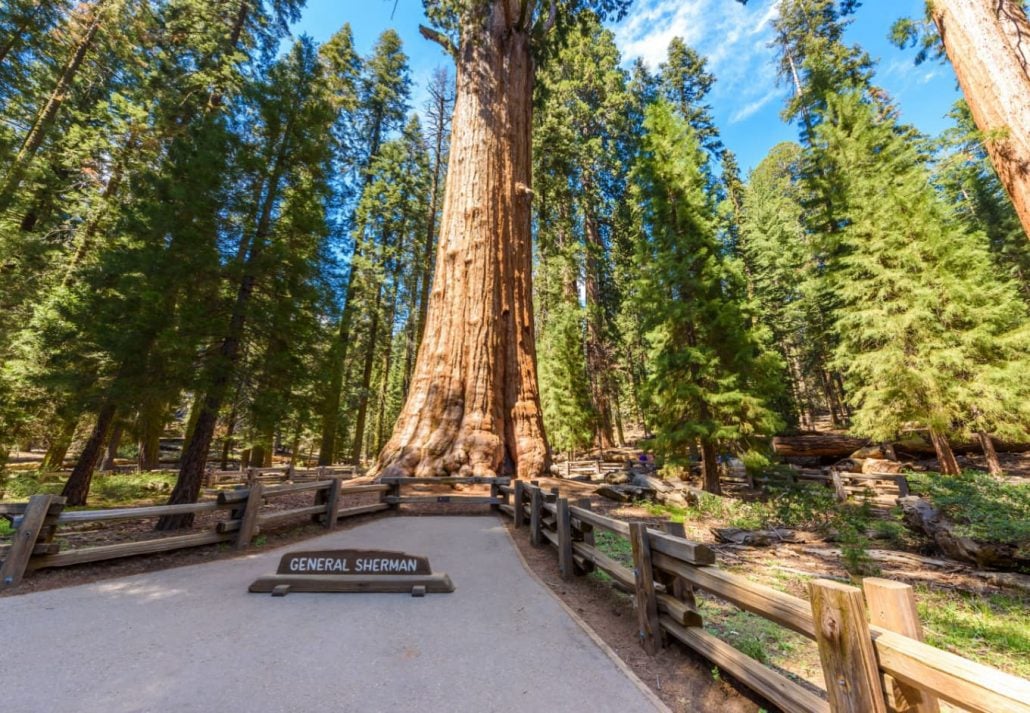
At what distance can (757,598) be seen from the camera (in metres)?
2.32

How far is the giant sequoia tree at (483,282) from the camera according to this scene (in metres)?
10.1

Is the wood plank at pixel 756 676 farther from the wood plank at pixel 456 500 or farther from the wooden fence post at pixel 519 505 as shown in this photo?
the wood plank at pixel 456 500

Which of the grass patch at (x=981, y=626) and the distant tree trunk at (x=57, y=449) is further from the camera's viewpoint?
the distant tree trunk at (x=57, y=449)

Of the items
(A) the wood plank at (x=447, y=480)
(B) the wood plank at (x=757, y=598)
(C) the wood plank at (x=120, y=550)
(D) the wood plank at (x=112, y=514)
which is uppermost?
(A) the wood plank at (x=447, y=480)

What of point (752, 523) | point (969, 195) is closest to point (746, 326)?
point (752, 523)

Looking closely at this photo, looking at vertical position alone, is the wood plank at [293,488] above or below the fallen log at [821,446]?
Result: below

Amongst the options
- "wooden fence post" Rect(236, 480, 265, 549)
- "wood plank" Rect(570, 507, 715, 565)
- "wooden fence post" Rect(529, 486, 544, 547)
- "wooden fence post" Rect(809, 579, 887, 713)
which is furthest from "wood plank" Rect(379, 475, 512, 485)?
"wooden fence post" Rect(809, 579, 887, 713)

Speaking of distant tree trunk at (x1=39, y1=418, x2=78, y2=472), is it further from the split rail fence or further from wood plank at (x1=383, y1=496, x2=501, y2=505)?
wood plank at (x1=383, y1=496, x2=501, y2=505)

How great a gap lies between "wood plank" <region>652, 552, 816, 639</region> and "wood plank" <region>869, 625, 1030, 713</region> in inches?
11.0

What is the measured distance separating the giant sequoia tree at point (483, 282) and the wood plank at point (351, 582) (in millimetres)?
5164

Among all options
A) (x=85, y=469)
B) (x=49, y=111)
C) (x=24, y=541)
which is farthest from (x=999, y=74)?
(x=49, y=111)

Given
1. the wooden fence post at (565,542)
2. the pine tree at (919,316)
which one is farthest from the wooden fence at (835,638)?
the pine tree at (919,316)

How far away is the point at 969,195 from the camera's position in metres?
28.9

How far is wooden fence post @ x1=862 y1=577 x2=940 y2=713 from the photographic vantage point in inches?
65.3
